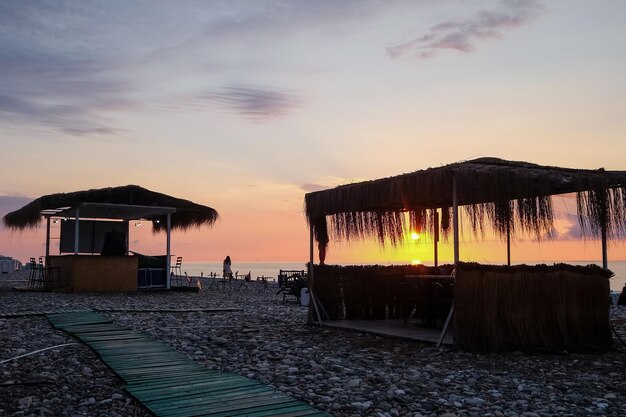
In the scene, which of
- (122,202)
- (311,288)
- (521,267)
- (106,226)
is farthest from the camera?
(106,226)

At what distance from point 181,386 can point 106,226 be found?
18.4 m

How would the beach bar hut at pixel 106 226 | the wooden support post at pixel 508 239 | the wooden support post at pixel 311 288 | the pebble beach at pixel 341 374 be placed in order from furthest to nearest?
1. the beach bar hut at pixel 106 226
2. the wooden support post at pixel 311 288
3. the wooden support post at pixel 508 239
4. the pebble beach at pixel 341 374

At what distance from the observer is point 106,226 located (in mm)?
22688

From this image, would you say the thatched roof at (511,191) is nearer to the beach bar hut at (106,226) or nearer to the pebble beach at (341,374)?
the pebble beach at (341,374)

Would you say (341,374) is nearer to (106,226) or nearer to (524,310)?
(524,310)

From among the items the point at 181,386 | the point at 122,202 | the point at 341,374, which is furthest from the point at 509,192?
the point at 122,202

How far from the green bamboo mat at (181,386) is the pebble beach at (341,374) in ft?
0.49

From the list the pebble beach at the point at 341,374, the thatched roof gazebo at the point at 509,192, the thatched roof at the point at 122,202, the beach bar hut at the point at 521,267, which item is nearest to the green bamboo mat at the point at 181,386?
the pebble beach at the point at 341,374

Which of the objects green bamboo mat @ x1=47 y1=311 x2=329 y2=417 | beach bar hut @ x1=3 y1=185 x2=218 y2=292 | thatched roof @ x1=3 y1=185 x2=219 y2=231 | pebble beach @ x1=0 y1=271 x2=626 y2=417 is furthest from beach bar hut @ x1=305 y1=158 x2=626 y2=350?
beach bar hut @ x1=3 y1=185 x2=218 y2=292

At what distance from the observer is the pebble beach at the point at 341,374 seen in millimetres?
5055

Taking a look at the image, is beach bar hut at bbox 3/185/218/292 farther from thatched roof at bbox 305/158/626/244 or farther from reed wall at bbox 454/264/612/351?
reed wall at bbox 454/264/612/351

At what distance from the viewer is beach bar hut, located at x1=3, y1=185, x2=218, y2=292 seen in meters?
19.4

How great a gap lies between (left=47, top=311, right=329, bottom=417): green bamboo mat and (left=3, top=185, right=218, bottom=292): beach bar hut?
38.4 feet

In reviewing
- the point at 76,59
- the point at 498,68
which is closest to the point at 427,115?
the point at 498,68
